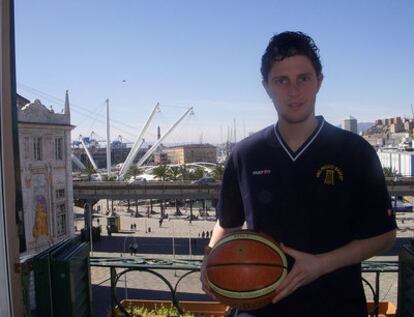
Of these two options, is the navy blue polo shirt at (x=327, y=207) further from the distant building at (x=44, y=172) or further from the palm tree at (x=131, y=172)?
the palm tree at (x=131, y=172)

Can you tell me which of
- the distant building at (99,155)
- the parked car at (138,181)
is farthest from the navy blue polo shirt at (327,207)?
the distant building at (99,155)

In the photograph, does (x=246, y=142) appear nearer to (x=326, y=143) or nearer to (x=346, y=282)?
(x=326, y=143)

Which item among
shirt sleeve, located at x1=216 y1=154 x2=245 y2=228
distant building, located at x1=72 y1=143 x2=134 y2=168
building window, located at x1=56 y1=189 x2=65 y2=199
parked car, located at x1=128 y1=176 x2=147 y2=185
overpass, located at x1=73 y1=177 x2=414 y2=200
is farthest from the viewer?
distant building, located at x1=72 y1=143 x2=134 y2=168

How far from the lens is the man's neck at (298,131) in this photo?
2.19 metres

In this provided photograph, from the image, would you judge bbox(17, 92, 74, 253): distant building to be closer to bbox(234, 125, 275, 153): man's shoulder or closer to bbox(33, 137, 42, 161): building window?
bbox(33, 137, 42, 161): building window

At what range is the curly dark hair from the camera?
211cm

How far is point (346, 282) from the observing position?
6.84 ft

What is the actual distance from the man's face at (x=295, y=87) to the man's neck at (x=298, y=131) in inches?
1.3

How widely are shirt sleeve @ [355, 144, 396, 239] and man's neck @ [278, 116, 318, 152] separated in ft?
0.97

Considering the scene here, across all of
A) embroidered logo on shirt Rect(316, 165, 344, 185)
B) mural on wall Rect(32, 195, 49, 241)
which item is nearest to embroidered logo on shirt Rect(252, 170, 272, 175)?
embroidered logo on shirt Rect(316, 165, 344, 185)

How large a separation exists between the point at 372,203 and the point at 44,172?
24.8m

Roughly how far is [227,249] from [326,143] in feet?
2.33

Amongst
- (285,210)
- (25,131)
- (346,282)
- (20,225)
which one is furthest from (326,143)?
(25,131)

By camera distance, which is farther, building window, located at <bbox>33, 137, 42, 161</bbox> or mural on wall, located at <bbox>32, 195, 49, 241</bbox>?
building window, located at <bbox>33, 137, 42, 161</bbox>
